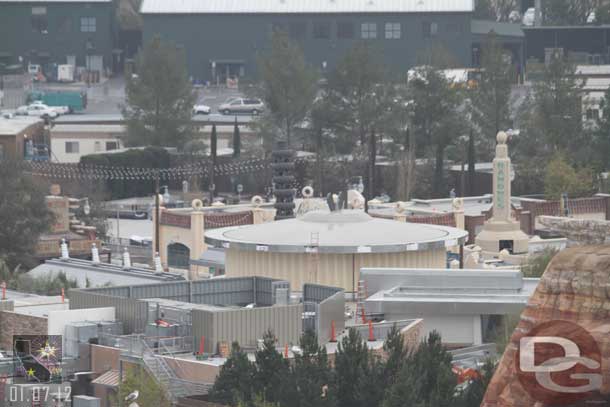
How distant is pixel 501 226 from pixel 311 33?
89.0m

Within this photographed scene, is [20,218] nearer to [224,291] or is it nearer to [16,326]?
[224,291]

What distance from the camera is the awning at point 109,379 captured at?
39125 mm

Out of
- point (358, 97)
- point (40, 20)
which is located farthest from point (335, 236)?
point (40, 20)

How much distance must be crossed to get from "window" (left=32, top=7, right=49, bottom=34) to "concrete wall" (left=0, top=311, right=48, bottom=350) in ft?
427

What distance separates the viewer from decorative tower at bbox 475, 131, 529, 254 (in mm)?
78750

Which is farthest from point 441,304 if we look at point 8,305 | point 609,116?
point 609,116

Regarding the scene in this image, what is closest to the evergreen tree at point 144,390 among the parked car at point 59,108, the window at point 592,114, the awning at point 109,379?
the awning at point 109,379

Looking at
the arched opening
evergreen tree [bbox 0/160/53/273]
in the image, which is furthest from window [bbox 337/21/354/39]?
the arched opening

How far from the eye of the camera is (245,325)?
129ft

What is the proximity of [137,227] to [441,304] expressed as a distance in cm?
5971

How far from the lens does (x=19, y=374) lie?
37.7 meters

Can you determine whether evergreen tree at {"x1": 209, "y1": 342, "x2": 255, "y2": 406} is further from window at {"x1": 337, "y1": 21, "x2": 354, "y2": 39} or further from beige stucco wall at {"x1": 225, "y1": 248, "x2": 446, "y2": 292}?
window at {"x1": 337, "y1": 21, "x2": 354, "y2": 39}

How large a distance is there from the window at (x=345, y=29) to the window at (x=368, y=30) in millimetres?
745

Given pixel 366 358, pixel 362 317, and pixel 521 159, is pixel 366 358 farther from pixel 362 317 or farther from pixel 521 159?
pixel 521 159
